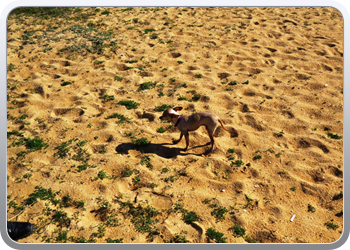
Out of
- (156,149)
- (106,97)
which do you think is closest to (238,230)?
(156,149)

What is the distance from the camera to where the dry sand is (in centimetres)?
445

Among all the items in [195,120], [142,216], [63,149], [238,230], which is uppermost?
[195,120]

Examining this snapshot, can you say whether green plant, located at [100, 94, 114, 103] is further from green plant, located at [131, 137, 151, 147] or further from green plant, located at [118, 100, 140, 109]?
green plant, located at [131, 137, 151, 147]

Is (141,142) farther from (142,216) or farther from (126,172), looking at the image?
(142,216)

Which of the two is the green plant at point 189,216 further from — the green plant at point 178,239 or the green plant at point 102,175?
the green plant at point 102,175

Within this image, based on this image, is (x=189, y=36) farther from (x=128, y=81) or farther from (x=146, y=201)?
(x=146, y=201)

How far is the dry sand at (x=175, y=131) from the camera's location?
445cm

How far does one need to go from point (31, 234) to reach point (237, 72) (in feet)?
22.2

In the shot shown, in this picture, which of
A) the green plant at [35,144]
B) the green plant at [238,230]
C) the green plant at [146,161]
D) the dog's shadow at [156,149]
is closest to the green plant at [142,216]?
the green plant at [146,161]

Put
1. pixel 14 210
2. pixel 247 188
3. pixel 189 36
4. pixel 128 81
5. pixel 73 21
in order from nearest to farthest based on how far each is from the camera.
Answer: pixel 14 210 < pixel 247 188 < pixel 128 81 < pixel 189 36 < pixel 73 21

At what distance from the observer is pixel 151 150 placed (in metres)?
5.80

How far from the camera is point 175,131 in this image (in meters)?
6.41

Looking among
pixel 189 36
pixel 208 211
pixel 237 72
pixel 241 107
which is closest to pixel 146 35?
pixel 189 36

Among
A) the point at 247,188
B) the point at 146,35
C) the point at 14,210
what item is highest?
the point at 146,35
